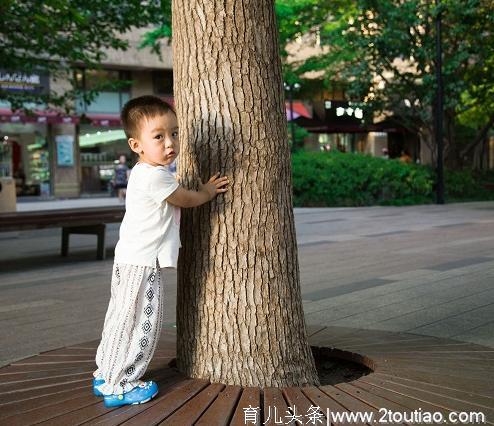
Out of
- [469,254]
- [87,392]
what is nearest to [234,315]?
[87,392]

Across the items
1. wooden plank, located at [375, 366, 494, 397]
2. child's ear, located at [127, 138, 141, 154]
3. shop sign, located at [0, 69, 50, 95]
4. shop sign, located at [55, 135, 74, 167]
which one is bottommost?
wooden plank, located at [375, 366, 494, 397]

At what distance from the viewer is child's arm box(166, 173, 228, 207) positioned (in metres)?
3.13

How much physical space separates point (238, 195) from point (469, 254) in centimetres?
646

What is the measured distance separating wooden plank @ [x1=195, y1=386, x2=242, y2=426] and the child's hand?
909 millimetres

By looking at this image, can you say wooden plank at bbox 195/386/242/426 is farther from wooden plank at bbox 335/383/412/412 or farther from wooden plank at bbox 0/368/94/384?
wooden plank at bbox 0/368/94/384

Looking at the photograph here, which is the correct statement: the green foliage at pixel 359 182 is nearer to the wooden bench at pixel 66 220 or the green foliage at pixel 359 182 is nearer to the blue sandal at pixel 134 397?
the wooden bench at pixel 66 220

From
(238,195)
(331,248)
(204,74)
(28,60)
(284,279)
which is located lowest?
(331,248)

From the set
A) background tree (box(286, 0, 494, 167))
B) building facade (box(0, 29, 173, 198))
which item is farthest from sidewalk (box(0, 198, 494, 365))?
building facade (box(0, 29, 173, 198))

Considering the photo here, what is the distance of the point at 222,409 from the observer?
2.88 m

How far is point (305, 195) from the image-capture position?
22094 mm

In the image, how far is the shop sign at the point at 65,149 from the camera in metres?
30.6

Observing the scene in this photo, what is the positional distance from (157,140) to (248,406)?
1253 millimetres

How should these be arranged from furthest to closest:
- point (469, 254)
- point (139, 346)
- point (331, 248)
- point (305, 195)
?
point (305, 195) < point (331, 248) < point (469, 254) < point (139, 346)

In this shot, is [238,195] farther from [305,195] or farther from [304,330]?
[305,195]
